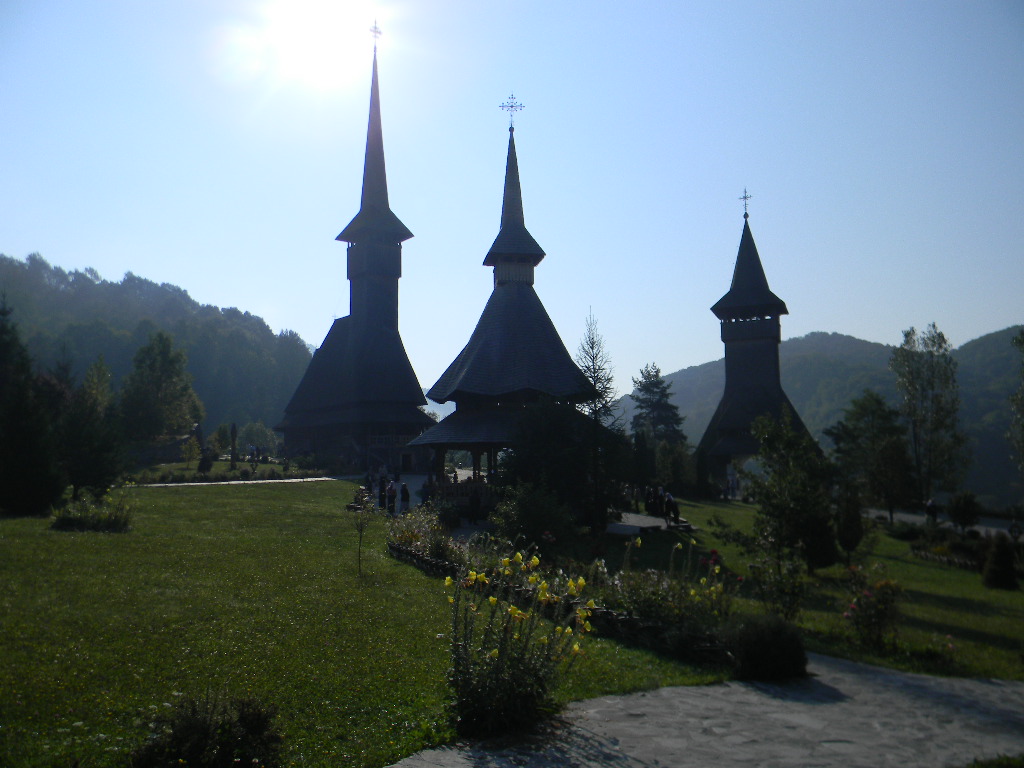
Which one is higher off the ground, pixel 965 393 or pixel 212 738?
pixel 965 393

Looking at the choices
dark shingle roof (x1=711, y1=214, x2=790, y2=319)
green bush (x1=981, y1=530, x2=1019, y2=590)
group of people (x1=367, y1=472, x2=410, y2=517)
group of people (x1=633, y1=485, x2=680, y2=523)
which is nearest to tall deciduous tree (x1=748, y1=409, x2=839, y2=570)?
green bush (x1=981, y1=530, x2=1019, y2=590)

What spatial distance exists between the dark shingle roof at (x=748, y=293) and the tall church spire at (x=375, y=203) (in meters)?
21.5

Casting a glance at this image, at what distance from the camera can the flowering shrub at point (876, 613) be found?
9281 millimetres

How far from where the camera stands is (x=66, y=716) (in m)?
5.44

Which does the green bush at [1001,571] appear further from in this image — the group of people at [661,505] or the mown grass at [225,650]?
the mown grass at [225,650]

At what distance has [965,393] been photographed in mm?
101938

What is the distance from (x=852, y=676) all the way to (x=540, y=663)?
390cm

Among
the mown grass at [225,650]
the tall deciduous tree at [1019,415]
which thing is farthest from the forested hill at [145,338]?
the tall deciduous tree at [1019,415]

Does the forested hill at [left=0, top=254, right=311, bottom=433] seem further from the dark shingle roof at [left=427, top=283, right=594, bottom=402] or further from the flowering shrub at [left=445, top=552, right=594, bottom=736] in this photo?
the flowering shrub at [left=445, top=552, right=594, bottom=736]

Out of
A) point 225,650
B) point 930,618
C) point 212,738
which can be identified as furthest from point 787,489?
point 212,738

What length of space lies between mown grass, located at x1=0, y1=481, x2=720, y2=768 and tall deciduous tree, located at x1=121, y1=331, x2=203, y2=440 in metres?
36.4

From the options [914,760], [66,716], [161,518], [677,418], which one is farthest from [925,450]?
[66,716]

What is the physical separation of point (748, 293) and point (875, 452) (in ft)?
54.9

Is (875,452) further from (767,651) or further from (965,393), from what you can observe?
(965,393)
